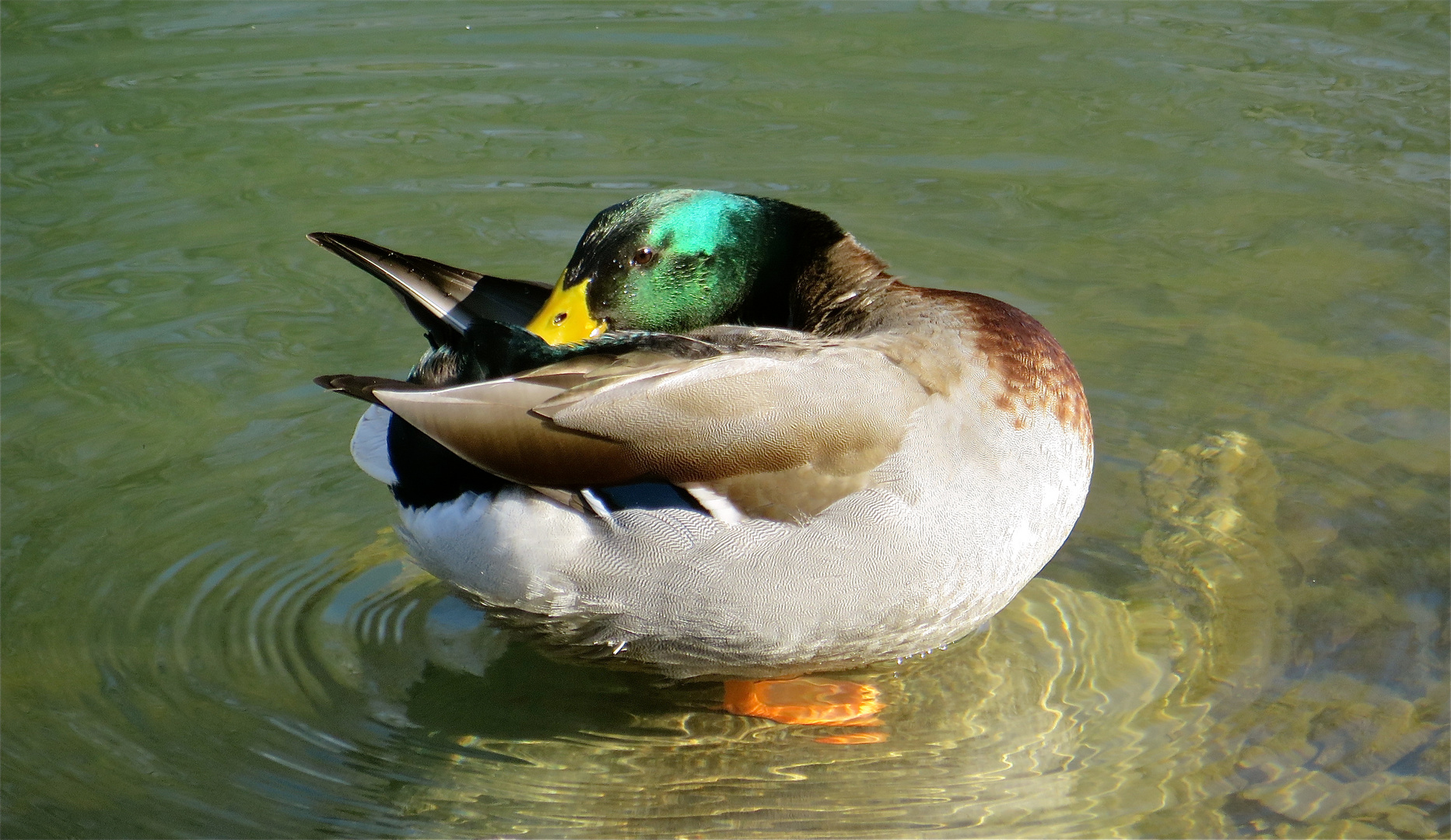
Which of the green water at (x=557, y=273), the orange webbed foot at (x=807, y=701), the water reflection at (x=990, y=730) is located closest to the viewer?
the water reflection at (x=990, y=730)

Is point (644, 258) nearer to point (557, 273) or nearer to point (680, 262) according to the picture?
point (680, 262)

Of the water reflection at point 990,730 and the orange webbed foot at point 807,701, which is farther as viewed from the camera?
the orange webbed foot at point 807,701

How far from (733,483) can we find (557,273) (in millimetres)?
2511

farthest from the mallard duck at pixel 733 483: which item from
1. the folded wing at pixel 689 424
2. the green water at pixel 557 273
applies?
the green water at pixel 557 273

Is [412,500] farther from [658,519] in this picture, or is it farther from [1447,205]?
[1447,205]

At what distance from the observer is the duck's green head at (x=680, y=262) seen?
344 centimetres

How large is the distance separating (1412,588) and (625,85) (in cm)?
428

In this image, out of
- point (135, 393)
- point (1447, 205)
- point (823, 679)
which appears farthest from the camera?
point (1447, 205)

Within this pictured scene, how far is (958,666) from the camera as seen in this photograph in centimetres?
362

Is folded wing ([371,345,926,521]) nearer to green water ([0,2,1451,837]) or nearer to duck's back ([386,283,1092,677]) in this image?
duck's back ([386,283,1092,677])

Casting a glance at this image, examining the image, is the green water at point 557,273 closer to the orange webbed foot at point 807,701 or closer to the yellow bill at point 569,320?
the orange webbed foot at point 807,701

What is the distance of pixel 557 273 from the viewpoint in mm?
5305

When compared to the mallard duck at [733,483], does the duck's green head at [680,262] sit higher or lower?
higher

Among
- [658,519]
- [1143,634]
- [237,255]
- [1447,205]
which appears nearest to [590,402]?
[658,519]
